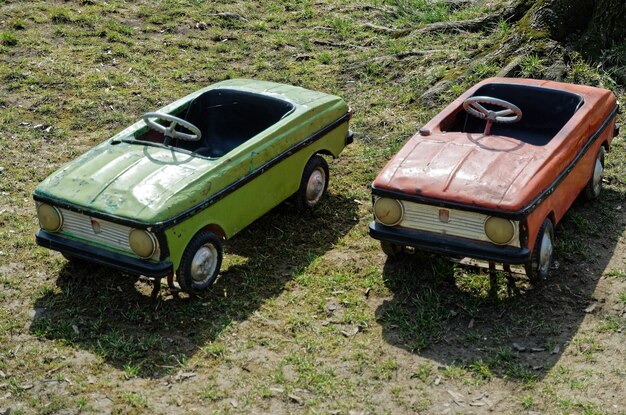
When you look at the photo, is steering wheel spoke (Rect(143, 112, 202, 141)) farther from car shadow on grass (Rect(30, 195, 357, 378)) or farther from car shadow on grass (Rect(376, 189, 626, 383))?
car shadow on grass (Rect(376, 189, 626, 383))

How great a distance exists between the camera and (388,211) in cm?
717

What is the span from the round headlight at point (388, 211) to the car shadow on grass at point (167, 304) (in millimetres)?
956

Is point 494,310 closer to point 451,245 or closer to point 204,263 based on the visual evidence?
point 451,245

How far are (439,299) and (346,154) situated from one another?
2.94 m

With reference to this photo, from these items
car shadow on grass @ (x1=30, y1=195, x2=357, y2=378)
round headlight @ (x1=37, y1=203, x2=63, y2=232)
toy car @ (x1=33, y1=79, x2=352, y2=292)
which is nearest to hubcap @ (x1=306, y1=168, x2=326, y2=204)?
toy car @ (x1=33, y1=79, x2=352, y2=292)

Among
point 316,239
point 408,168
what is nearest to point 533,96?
point 408,168

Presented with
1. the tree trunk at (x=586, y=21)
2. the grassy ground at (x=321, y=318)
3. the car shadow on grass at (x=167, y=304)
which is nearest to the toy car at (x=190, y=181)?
Result: the car shadow on grass at (x=167, y=304)

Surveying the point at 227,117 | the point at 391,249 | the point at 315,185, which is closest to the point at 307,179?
the point at 315,185

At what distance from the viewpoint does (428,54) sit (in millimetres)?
11641

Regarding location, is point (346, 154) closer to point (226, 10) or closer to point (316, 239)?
point (316, 239)

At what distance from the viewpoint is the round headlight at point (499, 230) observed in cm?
675

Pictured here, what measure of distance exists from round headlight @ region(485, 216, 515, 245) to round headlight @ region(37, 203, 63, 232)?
3179mm

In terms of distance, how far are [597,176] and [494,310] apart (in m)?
2.10

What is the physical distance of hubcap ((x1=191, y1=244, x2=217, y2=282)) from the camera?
722 centimetres
